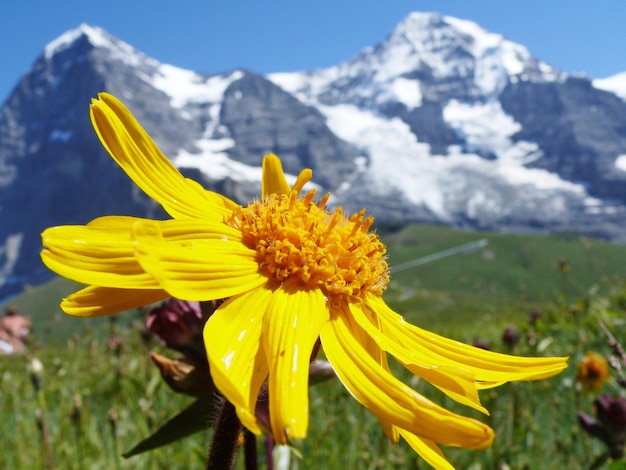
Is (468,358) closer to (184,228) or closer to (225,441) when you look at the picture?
(225,441)

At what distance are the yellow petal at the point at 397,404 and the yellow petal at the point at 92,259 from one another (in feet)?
1.59

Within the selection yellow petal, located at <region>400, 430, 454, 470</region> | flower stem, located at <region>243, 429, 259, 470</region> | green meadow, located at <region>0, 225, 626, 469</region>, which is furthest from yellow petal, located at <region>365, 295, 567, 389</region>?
flower stem, located at <region>243, 429, 259, 470</region>

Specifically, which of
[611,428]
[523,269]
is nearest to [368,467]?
[611,428]

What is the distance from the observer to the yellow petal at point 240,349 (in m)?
1.10

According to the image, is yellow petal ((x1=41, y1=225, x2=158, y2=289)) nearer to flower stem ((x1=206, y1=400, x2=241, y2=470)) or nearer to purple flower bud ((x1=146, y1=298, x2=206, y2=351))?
flower stem ((x1=206, y1=400, x2=241, y2=470))

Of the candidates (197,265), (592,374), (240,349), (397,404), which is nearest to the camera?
(397,404)

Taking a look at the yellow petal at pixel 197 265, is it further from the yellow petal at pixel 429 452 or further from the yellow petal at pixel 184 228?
the yellow petal at pixel 429 452

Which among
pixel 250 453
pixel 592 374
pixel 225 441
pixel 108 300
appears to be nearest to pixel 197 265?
pixel 108 300

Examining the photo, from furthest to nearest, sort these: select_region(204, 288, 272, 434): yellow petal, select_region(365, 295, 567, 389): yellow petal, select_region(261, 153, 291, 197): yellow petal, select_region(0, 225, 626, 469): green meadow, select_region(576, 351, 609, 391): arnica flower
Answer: select_region(576, 351, 609, 391): arnica flower → select_region(0, 225, 626, 469): green meadow → select_region(261, 153, 291, 197): yellow petal → select_region(365, 295, 567, 389): yellow petal → select_region(204, 288, 272, 434): yellow petal

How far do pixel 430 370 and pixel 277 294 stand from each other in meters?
0.44

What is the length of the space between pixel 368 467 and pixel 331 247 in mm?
2252

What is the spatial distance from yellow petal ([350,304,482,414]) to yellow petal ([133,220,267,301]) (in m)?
0.33

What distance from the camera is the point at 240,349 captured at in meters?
1.34

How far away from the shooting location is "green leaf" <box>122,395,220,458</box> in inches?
67.1
